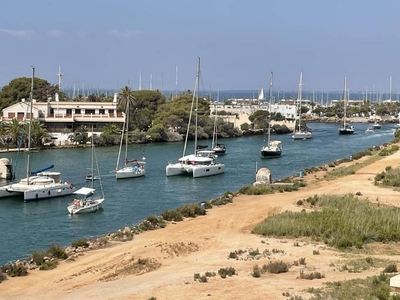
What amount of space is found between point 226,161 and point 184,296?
59121 millimetres

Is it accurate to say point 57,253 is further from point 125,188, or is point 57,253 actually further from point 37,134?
point 37,134

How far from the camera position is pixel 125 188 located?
186 feet

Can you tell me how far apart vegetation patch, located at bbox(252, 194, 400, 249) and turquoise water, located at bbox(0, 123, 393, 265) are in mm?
11429

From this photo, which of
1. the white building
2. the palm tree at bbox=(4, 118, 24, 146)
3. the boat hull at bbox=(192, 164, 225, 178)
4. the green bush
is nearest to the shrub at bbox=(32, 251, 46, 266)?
the green bush

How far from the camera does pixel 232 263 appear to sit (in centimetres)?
2662

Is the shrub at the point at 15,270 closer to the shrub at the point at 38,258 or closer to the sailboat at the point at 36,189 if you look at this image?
the shrub at the point at 38,258

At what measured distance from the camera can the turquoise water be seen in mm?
38409

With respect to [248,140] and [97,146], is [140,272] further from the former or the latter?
[248,140]

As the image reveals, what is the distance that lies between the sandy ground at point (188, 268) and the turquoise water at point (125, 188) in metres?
5.98

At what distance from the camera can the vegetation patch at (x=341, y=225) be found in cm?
3036

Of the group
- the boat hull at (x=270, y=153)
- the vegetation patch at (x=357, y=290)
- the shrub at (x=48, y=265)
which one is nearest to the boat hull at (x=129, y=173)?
the boat hull at (x=270, y=153)

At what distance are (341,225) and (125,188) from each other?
93.0 ft

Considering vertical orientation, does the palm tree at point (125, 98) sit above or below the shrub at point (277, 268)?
above

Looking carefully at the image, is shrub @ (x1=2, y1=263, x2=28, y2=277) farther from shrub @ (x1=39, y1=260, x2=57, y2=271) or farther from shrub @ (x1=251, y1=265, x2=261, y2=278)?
shrub @ (x1=251, y1=265, x2=261, y2=278)
